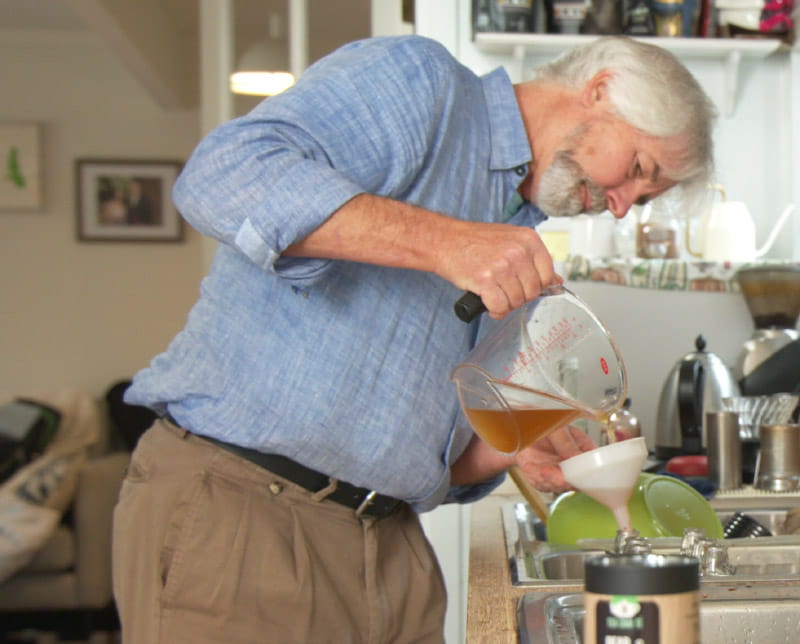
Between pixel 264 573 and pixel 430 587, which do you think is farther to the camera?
pixel 430 587

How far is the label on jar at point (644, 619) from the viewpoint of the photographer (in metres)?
0.49

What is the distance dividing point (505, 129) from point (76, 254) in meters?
4.46

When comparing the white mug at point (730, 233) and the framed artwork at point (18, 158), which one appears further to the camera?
the framed artwork at point (18, 158)

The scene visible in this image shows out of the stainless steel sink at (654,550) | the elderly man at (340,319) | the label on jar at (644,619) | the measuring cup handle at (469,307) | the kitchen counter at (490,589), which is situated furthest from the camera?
the stainless steel sink at (654,550)

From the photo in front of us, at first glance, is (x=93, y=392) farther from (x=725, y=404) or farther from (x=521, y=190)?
(x=521, y=190)

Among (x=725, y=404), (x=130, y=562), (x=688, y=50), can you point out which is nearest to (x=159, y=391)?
(x=130, y=562)

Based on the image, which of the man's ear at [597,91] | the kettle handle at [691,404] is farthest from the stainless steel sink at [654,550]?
the kettle handle at [691,404]

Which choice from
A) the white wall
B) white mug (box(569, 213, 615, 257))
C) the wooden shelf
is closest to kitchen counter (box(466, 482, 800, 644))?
white mug (box(569, 213, 615, 257))

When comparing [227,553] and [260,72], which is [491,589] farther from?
[260,72]

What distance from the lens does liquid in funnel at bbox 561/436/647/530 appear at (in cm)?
113

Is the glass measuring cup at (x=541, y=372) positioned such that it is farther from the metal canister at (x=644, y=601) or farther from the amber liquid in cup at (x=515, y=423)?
the metal canister at (x=644, y=601)

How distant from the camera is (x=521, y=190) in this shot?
137 centimetres

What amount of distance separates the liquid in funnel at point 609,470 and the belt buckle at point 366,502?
0.77ft

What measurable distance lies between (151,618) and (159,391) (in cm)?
26
